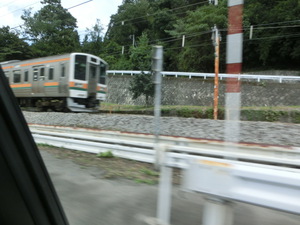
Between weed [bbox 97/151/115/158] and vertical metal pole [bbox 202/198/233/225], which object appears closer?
vertical metal pole [bbox 202/198/233/225]

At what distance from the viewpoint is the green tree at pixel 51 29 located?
48.3ft

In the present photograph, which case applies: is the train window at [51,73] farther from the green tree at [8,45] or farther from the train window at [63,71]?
the green tree at [8,45]

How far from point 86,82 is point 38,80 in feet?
8.97

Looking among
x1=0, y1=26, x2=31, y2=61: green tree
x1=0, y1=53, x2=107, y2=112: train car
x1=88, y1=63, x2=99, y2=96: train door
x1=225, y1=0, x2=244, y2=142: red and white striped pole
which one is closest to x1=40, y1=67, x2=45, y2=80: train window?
x1=0, y1=53, x2=107, y2=112: train car

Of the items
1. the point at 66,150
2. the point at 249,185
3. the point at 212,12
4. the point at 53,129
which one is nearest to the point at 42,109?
the point at 53,129

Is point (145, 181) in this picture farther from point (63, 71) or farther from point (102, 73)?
point (102, 73)

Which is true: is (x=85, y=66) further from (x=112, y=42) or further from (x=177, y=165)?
(x=112, y=42)

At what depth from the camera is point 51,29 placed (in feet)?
53.0

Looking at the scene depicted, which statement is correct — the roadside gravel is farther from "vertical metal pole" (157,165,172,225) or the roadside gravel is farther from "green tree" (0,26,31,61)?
"vertical metal pole" (157,165,172,225)

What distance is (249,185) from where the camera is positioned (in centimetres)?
194

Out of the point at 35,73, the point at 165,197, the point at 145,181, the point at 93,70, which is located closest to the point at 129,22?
the point at 93,70

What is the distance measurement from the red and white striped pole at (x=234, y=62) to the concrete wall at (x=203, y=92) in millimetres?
22570

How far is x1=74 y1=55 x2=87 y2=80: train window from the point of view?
43.0ft

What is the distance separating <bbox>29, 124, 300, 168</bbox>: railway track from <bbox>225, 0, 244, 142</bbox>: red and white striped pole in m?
1.27
